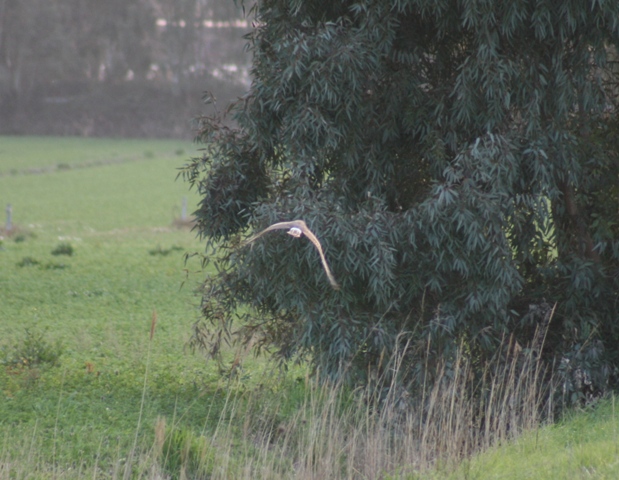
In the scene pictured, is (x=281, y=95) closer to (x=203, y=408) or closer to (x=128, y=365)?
(x=203, y=408)

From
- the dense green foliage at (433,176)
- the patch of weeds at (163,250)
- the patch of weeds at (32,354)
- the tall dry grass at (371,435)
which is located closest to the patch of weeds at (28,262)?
the patch of weeds at (163,250)

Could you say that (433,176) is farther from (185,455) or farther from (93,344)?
(93,344)

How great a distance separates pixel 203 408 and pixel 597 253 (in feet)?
12.7

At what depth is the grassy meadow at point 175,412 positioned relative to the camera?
5645 mm

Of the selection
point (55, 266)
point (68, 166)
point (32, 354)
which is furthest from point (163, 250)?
point (68, 166)

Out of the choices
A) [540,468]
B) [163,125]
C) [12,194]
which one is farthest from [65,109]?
[540,468]

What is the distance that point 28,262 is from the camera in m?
14.4

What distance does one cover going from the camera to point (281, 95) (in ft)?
22.4

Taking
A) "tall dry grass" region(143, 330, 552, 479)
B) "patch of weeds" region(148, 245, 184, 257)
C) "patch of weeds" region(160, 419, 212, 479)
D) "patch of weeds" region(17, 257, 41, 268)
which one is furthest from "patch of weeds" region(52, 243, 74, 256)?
"patch of weeds" region(160, 419, 212, 479)

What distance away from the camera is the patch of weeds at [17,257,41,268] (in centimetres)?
1417

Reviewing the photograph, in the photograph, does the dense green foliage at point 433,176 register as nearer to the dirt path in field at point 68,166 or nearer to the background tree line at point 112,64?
the dirt path in field at point 68,166

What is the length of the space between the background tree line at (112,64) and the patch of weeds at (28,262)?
4721 cm

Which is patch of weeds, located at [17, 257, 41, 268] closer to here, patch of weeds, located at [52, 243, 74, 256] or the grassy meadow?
the grassy meadow

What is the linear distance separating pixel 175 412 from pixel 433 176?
2905 mm
